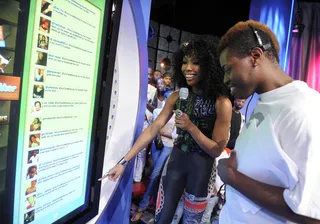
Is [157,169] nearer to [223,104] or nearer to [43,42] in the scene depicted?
[223,104]

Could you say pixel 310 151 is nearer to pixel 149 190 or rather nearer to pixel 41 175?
pixel 41 175

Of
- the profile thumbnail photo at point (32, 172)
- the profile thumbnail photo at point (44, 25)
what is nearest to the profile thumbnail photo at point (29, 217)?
the profile thumbnail photo at point (32, 172)

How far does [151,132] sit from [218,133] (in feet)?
1.43

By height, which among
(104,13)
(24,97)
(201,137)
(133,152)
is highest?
(104,13)

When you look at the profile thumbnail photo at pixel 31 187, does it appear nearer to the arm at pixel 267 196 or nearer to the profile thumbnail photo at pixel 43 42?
the profile thumbnail photo at pixel 43 42

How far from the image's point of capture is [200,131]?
158cm

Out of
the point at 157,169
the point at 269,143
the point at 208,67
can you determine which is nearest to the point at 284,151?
the point at 269,143

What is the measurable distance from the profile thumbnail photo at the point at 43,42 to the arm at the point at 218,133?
975 millimetres

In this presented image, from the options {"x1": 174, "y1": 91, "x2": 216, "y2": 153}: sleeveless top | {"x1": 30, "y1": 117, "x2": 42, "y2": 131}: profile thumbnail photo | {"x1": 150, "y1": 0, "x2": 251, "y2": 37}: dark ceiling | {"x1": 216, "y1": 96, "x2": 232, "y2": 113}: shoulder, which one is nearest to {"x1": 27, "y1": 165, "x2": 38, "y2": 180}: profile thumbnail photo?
{"x1": 30, "y1": 117, "x2": 42, "y2": 131}: profile thumbnail photo

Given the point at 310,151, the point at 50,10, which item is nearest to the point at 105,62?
the point at 50,10

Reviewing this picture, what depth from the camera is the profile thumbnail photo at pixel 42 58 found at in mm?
659

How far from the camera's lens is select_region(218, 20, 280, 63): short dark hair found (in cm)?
91

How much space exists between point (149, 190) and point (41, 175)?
2203mm

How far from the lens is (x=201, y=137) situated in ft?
4.92
